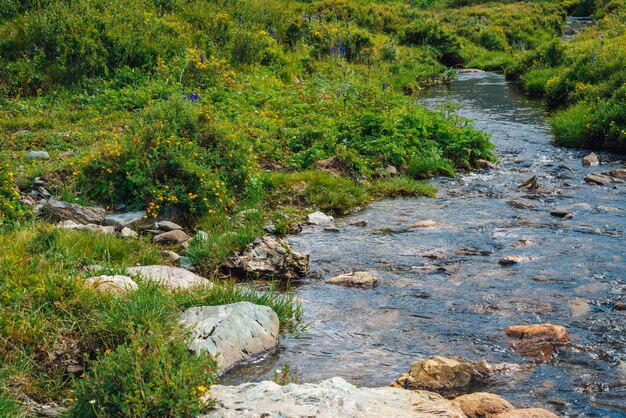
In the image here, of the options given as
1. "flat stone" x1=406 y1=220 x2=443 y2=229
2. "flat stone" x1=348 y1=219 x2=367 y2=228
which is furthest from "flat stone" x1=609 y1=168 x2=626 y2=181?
"flat stone" x1=348 y1=219 x2=367 y2=228

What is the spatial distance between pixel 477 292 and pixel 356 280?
1315 millimetres

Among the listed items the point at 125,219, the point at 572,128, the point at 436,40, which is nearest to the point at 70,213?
the point at 125,219

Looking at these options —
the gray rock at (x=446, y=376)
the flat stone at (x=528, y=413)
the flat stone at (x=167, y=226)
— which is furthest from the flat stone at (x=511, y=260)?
the flat stone at (x=167, y=226)

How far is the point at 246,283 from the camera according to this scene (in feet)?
24.5

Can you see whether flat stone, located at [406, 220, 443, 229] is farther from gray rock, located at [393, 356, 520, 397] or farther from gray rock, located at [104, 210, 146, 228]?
gray rock, located at [393, 356, 520, 397]

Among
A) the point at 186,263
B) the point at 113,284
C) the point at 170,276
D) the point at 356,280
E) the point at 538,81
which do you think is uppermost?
the point at 113,284

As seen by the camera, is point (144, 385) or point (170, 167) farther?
point (170, 167)

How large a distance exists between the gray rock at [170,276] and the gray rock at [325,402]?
186 centimetres

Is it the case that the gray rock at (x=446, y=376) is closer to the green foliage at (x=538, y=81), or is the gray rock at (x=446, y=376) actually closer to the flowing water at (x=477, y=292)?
the flowing water at (x=477, y=292)

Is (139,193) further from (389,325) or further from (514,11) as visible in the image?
(514,11)

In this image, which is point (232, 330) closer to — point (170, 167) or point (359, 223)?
point (170, 167)

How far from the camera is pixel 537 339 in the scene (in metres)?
5.80

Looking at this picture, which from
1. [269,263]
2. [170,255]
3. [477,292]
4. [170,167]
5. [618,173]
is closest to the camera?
[477,292]

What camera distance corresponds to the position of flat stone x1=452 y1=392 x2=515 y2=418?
4613 millimetres
